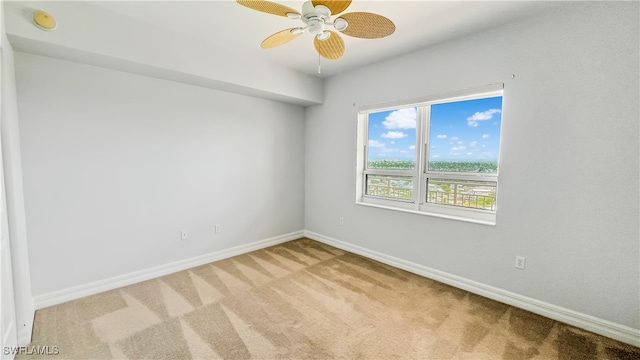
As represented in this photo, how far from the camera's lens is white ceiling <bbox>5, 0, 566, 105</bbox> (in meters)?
2.10

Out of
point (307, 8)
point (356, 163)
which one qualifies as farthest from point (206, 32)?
point (356, 163)

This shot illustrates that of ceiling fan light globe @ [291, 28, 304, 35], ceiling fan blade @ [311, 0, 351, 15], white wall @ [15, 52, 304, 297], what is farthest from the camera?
white wall @ [15, 52, 304, 297]

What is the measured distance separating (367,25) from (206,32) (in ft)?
5.83

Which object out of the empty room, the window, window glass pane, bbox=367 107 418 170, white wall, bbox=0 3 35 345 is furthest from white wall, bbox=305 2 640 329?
white wall, bbox=0 3 35 345

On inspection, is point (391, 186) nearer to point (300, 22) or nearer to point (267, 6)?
point (300, 22)

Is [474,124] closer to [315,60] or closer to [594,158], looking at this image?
[594,158]

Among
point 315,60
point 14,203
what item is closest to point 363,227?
point 315,60

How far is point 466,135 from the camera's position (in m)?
2.85

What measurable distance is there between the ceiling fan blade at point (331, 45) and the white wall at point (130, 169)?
191 cm

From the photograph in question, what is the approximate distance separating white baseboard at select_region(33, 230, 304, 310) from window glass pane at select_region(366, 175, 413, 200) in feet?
5.61

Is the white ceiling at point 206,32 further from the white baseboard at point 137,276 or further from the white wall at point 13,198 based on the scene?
the white baseboard at point 137,276

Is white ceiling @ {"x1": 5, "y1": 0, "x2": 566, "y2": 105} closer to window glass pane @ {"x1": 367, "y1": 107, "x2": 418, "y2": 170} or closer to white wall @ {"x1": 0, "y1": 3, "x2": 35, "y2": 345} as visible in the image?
white wall @ {"x1": 0, "y1": 3, "x2": 35, "y2": 345}

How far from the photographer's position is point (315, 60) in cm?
330

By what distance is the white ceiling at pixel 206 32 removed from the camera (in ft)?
6.88
